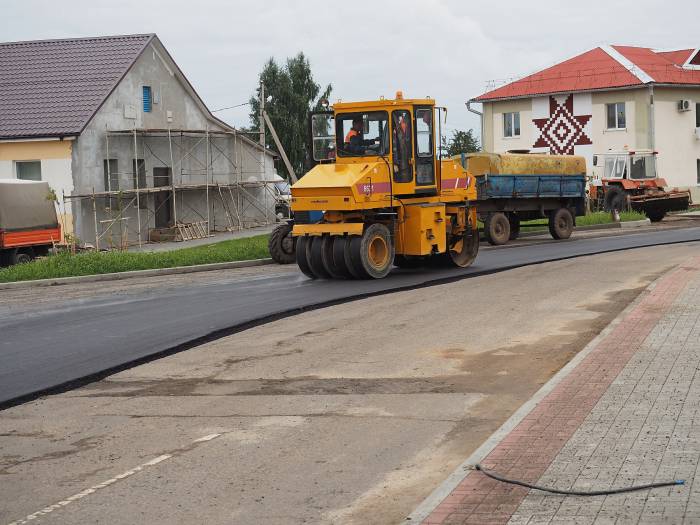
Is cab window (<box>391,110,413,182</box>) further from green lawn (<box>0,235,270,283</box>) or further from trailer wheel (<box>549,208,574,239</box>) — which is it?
trailer wheel (<box>549,208,574,239</box>)

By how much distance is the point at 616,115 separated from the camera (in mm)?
54031

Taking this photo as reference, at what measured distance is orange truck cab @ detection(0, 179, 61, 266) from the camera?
27859 mm

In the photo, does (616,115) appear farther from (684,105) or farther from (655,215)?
(655,215)

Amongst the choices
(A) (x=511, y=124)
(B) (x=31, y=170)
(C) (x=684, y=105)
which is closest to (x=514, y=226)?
(B) (x=31, y=170)

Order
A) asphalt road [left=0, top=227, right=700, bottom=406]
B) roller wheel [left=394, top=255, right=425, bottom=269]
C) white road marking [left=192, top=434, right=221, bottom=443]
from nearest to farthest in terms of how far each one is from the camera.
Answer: white road marking [left=192, top=434, right=221, bottom=443] < asphalt road [left=0, top=227, right=700, bottom=406] < roller wheel [left=394, top=255, right=425, bottom=269]

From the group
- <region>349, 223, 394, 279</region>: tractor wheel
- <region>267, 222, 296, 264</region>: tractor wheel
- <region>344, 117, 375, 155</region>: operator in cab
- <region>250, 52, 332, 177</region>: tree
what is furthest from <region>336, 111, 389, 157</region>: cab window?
<region>250, 52, 332, 177</region>: tree

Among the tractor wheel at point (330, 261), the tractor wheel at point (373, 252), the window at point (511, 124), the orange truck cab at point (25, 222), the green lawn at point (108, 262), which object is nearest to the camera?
the tractor wheel at point (373, 252)

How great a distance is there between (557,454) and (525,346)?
5128 millimetres

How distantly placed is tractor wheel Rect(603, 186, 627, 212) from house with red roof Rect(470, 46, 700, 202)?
441 inches

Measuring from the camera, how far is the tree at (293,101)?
74.4m

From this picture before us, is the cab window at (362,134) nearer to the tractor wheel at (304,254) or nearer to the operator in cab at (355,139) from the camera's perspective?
the operator in cab at (355,139)

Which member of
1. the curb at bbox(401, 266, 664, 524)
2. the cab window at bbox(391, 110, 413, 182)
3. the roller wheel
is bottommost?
the curb at bbox(401, 266, 664, 524)

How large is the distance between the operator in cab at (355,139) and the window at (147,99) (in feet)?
69.0

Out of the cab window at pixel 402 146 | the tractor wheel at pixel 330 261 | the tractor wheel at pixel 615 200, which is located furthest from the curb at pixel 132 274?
the tractor wheel at pixel 615 200
